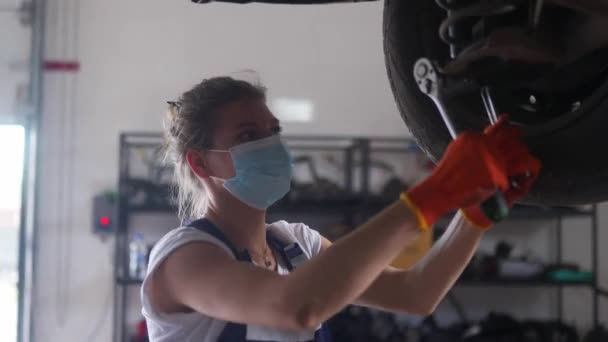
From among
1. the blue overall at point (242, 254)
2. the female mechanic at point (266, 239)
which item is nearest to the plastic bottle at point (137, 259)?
the female mechanic at point (266, 239)

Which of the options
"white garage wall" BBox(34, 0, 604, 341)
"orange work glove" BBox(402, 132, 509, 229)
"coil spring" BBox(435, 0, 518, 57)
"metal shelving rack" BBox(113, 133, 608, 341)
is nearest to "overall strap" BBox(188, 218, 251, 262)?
"orange work glove" BBox(402, 132, 509, 229)

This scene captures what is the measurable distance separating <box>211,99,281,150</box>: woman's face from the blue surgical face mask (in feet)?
0.04

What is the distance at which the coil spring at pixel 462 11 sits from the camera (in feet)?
2.13

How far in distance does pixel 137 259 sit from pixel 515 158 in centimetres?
232

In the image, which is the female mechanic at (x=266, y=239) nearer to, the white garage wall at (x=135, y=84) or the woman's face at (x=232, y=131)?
the woman's face at (x=232, y=131)


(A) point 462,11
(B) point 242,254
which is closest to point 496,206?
(A) point 462,11

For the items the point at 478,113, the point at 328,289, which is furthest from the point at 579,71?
the point at 328,289

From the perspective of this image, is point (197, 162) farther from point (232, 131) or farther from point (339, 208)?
point (339, 208)

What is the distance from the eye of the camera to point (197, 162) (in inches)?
42.6

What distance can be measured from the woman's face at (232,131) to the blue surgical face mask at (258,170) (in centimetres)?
1

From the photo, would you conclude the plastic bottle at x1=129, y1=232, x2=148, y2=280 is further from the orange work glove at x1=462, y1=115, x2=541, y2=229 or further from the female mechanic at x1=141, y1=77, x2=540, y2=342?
the orange work glove at x1=462, y1=115, x2=541, y2=229

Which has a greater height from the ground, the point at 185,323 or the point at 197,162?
the point at 197,162

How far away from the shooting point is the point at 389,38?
0.91 meters

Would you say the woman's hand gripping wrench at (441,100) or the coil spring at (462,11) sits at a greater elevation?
the coil spring at (462,11)
